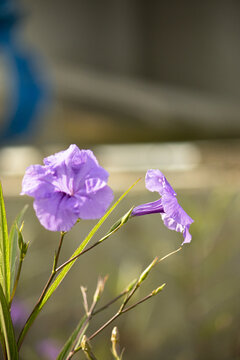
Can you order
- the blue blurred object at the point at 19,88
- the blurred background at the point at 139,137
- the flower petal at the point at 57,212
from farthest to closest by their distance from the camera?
the blue blurred object at the point at 19,88
the blurred background at the point at 139,137
the flower petal at the point at 57,212

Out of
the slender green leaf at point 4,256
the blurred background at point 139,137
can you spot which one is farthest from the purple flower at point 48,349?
the slender green leaf at point 4,256

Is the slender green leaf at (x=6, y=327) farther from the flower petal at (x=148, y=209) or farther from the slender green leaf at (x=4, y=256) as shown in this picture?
the flower petal at (x=148, y=209)

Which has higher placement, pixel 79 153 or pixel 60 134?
pixel 79 153

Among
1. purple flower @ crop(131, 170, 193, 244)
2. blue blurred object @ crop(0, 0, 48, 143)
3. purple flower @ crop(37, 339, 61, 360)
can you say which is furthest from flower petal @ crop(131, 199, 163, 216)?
blue blurred object @ crop(0, 0, 48, 143)

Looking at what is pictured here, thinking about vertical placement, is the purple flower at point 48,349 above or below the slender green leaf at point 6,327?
below

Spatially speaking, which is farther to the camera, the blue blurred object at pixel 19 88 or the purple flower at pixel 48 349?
the blue blurred object at pixel 19 88

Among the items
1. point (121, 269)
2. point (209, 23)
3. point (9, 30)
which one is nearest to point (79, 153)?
point (121, 269)

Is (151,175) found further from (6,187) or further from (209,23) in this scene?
(209,23)
